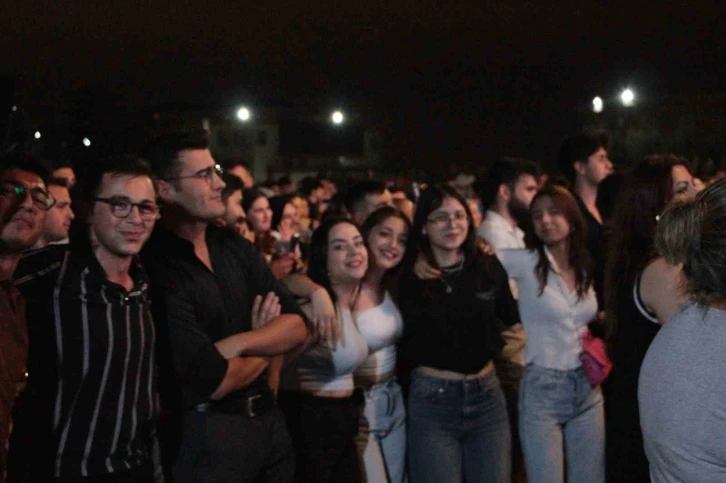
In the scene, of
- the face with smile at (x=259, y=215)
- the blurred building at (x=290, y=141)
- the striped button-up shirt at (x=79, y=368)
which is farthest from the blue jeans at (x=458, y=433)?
the blurred building at (x=290, y=141)

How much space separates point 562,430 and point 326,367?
1.35m

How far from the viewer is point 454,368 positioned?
4.73m

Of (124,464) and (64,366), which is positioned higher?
(64,366)

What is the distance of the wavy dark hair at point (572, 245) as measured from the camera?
5.02m

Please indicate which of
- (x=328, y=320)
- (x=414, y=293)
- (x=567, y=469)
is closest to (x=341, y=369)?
(x=328, y=320)

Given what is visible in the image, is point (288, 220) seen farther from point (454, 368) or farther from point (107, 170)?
point (107, 170)

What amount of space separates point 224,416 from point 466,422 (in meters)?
1.50

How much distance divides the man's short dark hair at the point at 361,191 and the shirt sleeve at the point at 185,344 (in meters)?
3.88

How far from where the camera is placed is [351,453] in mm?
4652

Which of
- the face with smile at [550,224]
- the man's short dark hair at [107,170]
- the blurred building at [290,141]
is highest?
the blurred building at [290,141]

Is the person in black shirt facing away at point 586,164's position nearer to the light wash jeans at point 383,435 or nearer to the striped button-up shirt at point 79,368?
the light wash jeans at point 383,435

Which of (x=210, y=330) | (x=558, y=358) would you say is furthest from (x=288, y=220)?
(x=210, y=330)

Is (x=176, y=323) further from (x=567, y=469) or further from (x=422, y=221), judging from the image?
(x=567, y=469)

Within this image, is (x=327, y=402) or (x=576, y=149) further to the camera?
(x=576, y=149)
